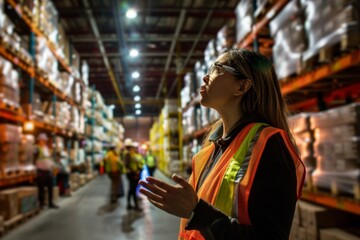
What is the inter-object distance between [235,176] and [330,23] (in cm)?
250

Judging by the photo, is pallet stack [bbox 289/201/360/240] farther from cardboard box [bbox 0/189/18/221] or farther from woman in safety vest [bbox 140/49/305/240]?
cardboard box [bbox 0/189/18/221]

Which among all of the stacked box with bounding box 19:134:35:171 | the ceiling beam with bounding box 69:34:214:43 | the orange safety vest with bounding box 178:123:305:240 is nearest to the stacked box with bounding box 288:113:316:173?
the orange safety vest with bounding box 178:123:305:240

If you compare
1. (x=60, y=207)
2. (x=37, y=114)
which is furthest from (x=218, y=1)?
(x=60, y=207)

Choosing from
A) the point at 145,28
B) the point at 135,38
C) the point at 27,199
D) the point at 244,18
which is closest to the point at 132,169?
the point at 27,199

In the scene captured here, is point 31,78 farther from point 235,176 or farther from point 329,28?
point 235,176

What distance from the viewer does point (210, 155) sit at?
4.67 feet

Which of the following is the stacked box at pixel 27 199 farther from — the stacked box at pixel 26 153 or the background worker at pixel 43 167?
the background worker at pixel 43 167

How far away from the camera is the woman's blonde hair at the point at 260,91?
1.25 metres

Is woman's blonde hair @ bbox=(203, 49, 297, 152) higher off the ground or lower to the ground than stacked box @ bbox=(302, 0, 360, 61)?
lower

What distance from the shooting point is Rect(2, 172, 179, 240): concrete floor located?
214 inches

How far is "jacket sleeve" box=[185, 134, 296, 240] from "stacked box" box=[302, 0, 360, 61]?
7.27 ft

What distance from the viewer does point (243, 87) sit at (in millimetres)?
1268

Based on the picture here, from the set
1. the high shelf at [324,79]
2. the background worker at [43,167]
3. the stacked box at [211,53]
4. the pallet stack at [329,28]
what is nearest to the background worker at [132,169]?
the background worker at [43,167]

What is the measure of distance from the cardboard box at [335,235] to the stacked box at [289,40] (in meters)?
1.60
